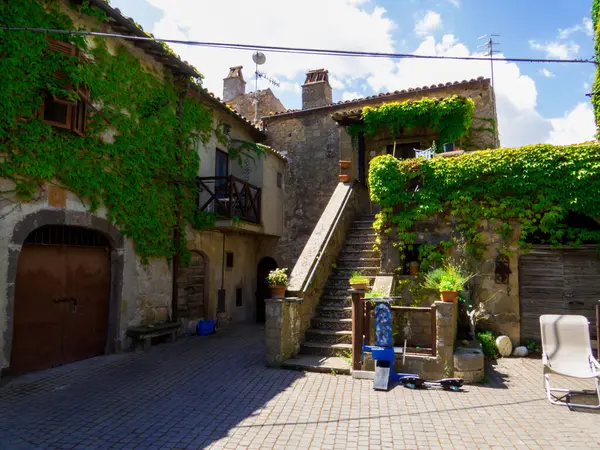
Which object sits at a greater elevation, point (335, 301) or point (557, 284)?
point (557, 284)

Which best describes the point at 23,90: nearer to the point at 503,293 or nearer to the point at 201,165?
the point at 201,165

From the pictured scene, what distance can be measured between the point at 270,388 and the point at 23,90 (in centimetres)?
634

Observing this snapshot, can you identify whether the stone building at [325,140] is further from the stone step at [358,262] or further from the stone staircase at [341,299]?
the stone step at [358,262]

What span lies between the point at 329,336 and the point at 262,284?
7.69 metres

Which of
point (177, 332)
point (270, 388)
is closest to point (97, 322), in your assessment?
point (177, 332)

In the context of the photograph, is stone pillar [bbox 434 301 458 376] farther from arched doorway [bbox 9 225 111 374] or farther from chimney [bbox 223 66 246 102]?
chimney [bbox 223 66 246 102]

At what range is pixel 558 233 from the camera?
28.2 feet

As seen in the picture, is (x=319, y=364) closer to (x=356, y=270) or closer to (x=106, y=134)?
(x=356, y=270)

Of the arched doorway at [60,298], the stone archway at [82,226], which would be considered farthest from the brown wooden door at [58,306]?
the stone archway at [82,226]

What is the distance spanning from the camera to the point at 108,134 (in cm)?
872

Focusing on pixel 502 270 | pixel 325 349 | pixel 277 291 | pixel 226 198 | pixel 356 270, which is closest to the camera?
pixel 277 291

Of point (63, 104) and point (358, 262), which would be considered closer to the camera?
point (63, 104)

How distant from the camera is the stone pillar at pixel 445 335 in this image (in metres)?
6.62

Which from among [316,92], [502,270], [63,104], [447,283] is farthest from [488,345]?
[316,92]
